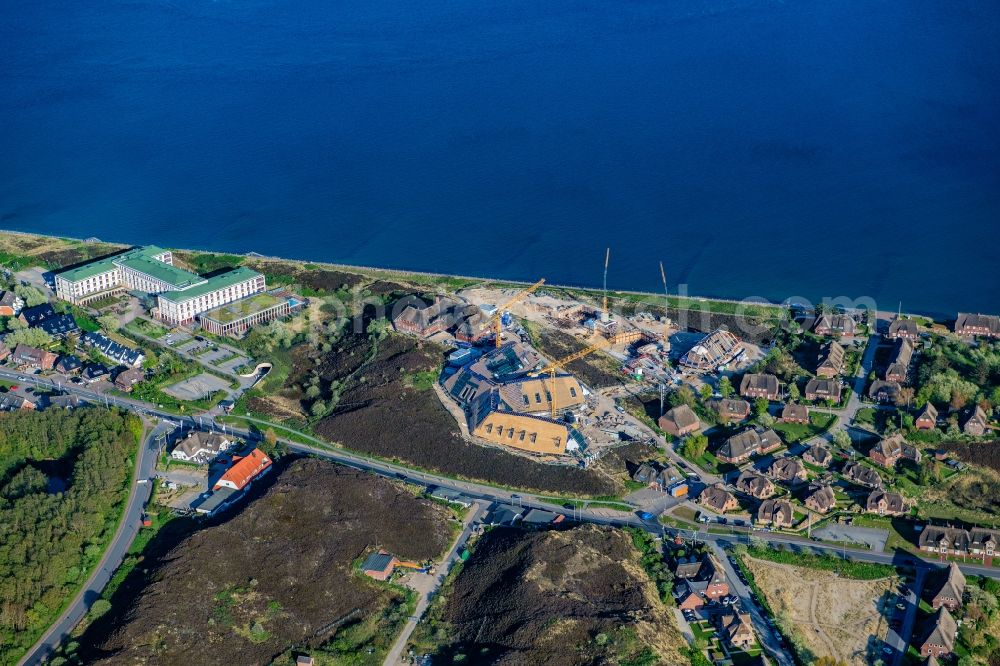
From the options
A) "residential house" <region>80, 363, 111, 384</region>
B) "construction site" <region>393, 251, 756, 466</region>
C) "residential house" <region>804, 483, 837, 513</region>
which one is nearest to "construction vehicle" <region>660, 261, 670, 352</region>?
"construction site" <region>393, 251, 756, 466</region>

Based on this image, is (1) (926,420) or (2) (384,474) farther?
(1) (926,420)

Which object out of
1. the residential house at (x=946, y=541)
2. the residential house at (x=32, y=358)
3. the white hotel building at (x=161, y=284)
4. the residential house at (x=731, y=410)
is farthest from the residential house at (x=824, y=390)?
the residential house at (x=32, y=358)

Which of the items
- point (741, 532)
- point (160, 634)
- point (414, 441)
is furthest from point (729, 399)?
point (160, 634)

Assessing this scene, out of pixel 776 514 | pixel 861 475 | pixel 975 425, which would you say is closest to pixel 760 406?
pixel 861 475

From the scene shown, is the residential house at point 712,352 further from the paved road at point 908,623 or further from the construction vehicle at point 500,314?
the paved road at point 908,623

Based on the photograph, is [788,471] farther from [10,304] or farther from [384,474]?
[10,304]

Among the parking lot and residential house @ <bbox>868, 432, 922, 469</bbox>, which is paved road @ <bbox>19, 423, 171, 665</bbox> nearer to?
the parking lot

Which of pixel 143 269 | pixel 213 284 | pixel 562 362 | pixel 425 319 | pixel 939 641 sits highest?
pixel 143 269
